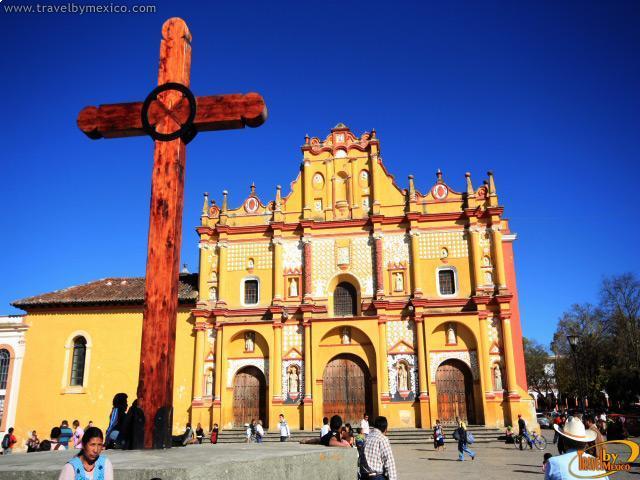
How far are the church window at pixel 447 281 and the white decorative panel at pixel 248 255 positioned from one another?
336 inches

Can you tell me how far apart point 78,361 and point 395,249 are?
1706 cm


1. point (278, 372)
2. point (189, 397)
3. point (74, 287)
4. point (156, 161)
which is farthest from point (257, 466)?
point (74, 287)

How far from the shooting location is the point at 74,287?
30609mm

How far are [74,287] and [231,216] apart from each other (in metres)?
9.66

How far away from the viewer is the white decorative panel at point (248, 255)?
28.5m

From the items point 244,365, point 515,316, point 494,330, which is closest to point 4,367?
point 244,365

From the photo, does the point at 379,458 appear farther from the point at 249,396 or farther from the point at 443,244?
the point at 443,244

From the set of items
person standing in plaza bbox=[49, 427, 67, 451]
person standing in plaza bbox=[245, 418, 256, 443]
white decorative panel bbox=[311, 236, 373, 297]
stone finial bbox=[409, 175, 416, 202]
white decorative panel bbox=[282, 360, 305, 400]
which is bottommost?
person standing in plaza bbox=[245, 418, 256, 443]

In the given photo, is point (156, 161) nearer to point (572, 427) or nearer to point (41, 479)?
point (41, 479)

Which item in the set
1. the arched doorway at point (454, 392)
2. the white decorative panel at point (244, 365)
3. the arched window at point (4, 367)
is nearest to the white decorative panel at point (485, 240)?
the arched doorway at point (454, 392)

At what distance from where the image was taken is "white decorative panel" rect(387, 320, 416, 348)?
26.1 metres

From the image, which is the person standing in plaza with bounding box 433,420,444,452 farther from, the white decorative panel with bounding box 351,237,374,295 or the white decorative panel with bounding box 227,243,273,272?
the white decorative panel with bounding box 227,243,273,272

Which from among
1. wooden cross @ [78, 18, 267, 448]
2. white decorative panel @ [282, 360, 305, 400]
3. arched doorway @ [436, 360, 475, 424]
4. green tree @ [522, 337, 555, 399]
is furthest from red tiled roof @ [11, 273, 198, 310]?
green tree @ [522, 337, 555, 399]

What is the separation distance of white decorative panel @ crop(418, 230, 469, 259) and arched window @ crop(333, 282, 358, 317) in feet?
12.8
